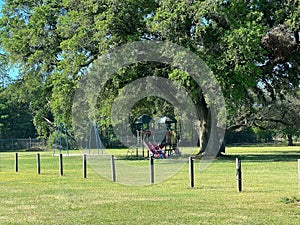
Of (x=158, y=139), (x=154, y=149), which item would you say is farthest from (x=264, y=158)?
(x=158, y=139)

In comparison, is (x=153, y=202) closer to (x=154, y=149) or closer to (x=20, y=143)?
(x=154, y=149)

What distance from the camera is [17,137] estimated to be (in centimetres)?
8319

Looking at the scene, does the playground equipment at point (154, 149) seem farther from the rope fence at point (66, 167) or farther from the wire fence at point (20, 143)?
the wire fence at point (20, 143)

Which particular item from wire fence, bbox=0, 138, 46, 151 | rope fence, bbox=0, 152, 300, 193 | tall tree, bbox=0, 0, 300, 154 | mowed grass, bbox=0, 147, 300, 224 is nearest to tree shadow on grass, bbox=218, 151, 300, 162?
tall tree, bbox=0, 0, 300, 154

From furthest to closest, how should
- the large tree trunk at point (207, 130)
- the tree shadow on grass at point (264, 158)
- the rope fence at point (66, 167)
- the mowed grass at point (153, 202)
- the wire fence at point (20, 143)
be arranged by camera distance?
the wire fence at point (20, 143) < the large tree trunk at point (207, 130) < the tree shadow on grass at point (264, 158) < the rope fence at point (66, 167) < the mowed grass at point (153, 202)

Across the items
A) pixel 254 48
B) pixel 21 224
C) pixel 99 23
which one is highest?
pixel 99 23

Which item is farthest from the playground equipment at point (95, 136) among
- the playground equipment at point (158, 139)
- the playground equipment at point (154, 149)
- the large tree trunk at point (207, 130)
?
the large tree trunk at point (207, 130)

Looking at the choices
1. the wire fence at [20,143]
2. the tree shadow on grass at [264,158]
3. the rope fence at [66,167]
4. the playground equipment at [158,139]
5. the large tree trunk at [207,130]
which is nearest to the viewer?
the rope fence at [66,167]

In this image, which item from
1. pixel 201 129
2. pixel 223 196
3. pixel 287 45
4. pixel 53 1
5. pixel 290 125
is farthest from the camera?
pixel 290 125

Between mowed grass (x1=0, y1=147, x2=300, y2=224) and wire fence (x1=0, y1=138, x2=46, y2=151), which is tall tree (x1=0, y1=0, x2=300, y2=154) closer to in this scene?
mowed grass (x1=0, y1=147, x2=300, y2=224)

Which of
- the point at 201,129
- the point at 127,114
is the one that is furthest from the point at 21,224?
the point at 127,114

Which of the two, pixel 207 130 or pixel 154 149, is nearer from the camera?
pixel 207 130

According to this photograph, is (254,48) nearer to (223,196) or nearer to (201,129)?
(201,129)

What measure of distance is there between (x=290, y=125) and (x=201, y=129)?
14021 mm
